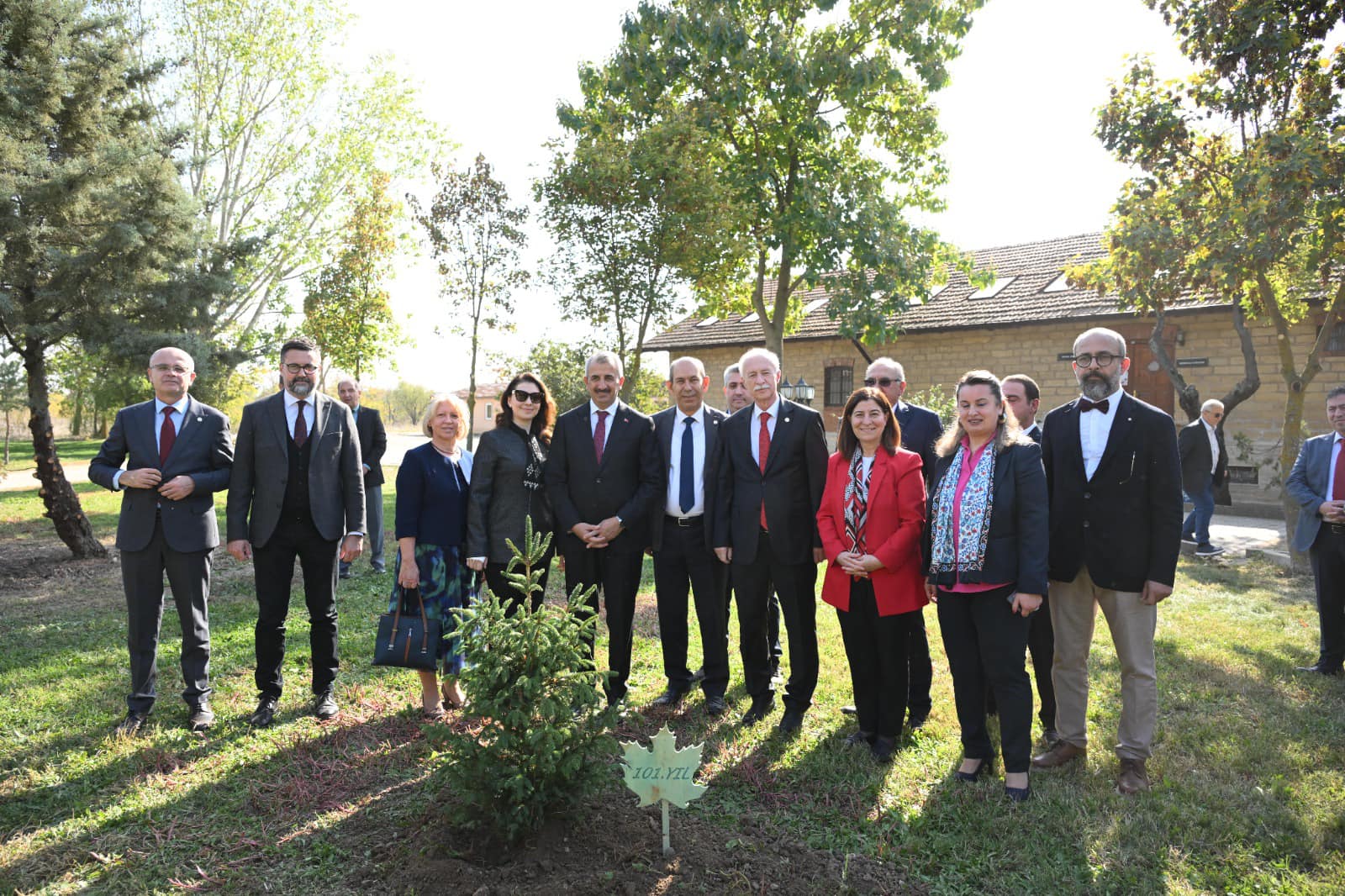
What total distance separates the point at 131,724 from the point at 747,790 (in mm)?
3634

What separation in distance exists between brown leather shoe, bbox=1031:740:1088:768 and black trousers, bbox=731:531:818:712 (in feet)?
4.21

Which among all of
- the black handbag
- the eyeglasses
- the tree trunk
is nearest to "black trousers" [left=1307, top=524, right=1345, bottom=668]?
the eyeglasses

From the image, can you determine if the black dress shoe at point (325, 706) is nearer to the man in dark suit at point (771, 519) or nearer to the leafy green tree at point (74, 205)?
the man in dark suit at point (771, 519)

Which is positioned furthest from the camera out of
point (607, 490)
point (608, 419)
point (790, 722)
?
point (608, 419)

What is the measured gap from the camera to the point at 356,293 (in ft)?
62.5

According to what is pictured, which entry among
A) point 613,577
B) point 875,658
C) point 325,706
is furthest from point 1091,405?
point 325,706

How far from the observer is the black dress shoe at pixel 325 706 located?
4.86 m

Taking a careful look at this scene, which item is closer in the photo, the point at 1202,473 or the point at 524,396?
the point at 524,396

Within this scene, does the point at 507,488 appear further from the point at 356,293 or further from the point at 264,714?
the point at 356,293

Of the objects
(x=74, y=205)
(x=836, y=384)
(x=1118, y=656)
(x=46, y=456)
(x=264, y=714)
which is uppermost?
(x=74, y=205)

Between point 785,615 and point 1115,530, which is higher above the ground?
point 1115,530

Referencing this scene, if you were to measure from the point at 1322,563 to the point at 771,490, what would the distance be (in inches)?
179

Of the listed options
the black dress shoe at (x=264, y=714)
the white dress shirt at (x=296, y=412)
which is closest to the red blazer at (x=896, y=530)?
the white dress shirt at (x=296, y=412)

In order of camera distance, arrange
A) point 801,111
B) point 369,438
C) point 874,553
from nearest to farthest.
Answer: point 874,553 < point 369,438 < point 801,111
